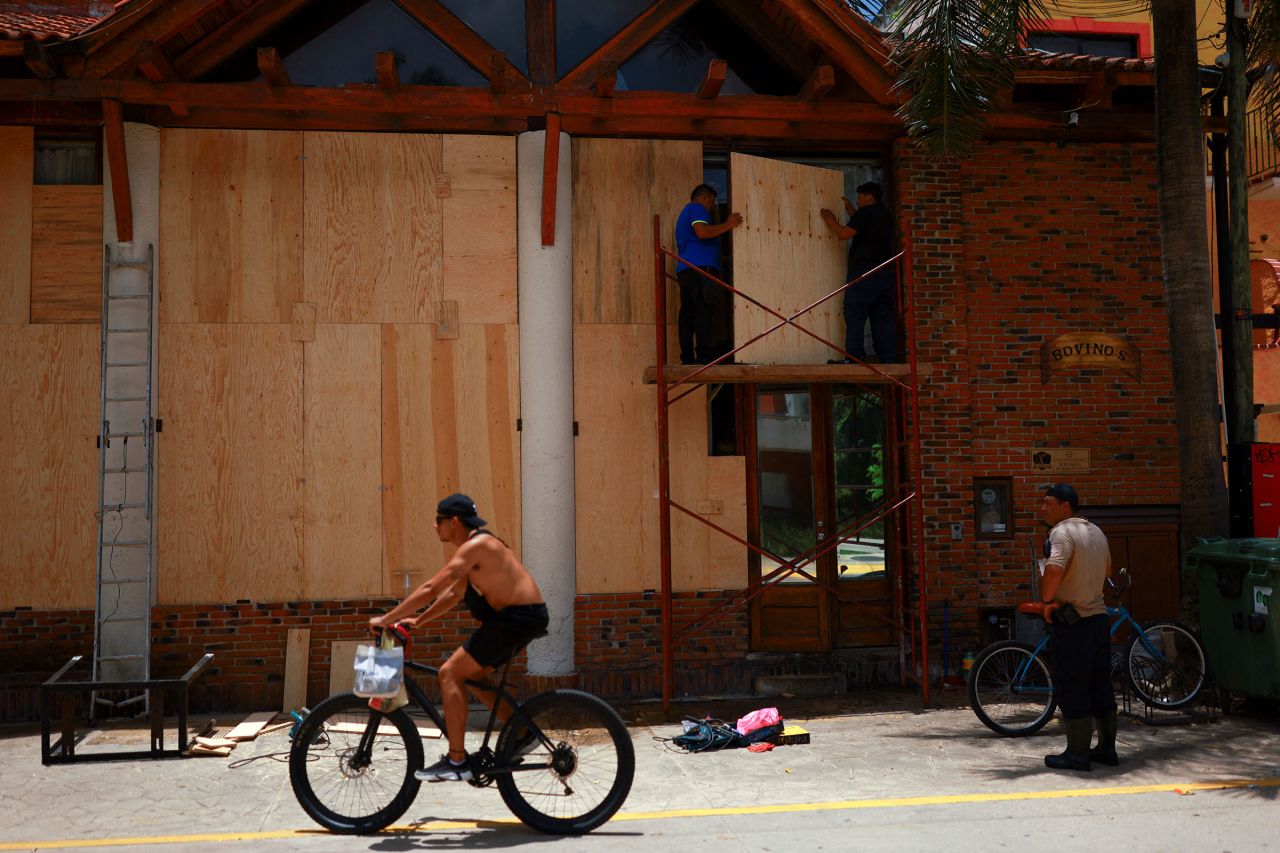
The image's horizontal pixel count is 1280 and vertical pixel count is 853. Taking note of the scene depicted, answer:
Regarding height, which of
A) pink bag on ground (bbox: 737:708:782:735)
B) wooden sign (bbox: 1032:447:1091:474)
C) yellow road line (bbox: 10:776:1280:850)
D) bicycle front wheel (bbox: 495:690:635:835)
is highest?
wooden sign (bbox: 1032:447:1091:474)

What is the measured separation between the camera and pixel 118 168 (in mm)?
9383

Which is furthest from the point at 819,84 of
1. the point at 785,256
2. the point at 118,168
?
the point at 118,168

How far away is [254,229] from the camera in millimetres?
9852

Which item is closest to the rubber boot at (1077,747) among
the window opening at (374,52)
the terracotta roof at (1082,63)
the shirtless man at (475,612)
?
the shirtless man at (475,612)

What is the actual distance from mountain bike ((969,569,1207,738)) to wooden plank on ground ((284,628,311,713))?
18.5ft

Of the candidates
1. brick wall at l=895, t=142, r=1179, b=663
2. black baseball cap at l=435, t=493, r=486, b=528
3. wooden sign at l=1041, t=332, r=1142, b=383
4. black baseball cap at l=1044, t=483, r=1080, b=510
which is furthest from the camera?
wooden sign at l=1041, t=332, r=1142, b=383

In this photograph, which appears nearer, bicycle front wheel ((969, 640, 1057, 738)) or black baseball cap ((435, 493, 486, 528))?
black baseball cap ((435, 493, 486, 528))

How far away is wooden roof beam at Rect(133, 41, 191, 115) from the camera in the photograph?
9.02 m

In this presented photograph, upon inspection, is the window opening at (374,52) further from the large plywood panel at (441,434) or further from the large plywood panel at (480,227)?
the large plywood panel at (441,434)

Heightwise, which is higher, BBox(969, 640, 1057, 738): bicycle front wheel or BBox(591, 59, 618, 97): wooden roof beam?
BBox(591, 59, 618, 97): wooden roof beam

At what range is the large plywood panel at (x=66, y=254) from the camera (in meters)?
9.56

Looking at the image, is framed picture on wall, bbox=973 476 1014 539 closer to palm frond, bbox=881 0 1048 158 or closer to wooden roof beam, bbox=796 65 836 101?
palm frond, bbox=881 0 1048 158

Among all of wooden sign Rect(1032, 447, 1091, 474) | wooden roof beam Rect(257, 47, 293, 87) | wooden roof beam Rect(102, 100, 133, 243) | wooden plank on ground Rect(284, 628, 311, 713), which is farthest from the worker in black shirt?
wooden roof beam Rect(102, 100, 133, 243)

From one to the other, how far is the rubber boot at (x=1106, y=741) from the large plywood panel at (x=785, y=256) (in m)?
4.24
